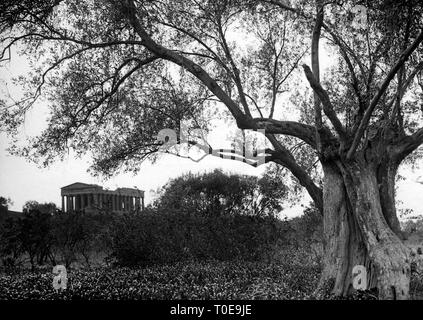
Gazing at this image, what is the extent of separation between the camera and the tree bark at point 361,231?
30.9 feet

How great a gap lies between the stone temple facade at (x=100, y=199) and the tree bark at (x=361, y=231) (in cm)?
823

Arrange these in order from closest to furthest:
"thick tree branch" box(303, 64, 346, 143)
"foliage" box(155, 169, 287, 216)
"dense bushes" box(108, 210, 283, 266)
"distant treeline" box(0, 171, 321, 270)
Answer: "thick tree branch" box(303, 64, 346, 143) < "dense bushes" box(108, 210, 283, 266) < "distant treeline" box(0, 171, 321, 270) < "foliage" box(155, 169, 287, 216)

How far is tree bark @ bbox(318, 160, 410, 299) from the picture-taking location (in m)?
9.42

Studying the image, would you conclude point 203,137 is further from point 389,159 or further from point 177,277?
point 389,159

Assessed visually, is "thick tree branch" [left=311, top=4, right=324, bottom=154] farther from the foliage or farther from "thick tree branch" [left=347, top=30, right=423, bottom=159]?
the foliage

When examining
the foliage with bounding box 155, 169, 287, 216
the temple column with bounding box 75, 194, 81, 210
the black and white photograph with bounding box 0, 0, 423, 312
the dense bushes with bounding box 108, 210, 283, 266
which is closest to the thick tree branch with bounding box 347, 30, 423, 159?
the black and white photograph with bounding box 0, 0, 423, 312

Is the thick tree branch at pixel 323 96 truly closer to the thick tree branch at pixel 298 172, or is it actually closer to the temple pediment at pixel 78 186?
the thick tree branch at pixel 298 172

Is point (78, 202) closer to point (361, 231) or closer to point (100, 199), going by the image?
point (100, 199)

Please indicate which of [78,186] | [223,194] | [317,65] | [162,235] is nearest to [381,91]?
[317,65]

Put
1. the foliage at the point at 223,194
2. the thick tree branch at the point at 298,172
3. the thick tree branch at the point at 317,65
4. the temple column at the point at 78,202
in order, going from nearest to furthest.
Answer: the thick tree branch at the point at 317,65 < the thick tree branch at the point at 298,172 < the temple column at the point at 78,202 < the foliage at the point at 223,194

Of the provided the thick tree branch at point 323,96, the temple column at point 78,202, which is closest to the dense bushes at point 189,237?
the temple column at point 78,202

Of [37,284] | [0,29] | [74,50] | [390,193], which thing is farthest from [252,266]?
[0,29]

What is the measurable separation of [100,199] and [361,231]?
35.2 feet

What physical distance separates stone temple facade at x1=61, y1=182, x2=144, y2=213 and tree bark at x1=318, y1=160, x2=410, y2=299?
8229 mm
